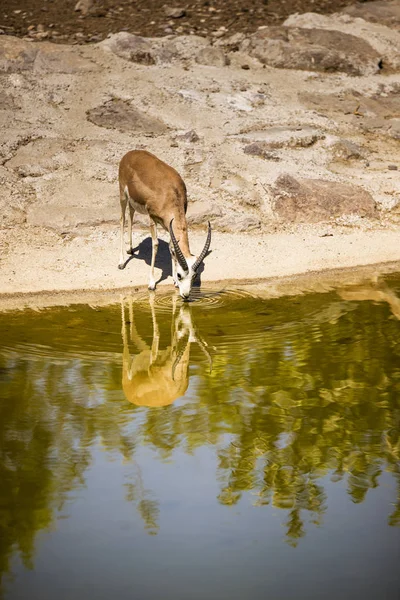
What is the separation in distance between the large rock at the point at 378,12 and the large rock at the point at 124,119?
223 inches

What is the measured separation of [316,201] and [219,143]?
197cm

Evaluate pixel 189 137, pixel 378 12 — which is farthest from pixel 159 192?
pixel 378 12

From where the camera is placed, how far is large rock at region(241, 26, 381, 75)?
15.7 meters

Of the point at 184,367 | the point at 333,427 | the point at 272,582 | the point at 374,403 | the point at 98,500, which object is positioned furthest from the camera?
the point at 184,367

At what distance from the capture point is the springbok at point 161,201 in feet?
31.4

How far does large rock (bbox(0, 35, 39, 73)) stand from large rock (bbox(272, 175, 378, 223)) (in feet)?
16.0

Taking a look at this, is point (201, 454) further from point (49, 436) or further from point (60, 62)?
point (60, 62)

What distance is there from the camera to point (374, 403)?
6703mm

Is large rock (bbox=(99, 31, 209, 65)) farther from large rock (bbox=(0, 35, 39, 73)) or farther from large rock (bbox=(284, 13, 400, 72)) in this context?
large rock (bbox=(284, 13, 400, 72))

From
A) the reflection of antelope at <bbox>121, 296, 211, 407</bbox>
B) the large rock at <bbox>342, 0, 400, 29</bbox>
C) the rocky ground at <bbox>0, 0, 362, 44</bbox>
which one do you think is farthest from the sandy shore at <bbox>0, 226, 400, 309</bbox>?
the large rock at <bbox>342, 0, 400, 29</bbox>

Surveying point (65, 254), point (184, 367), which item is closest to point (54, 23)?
point (65, 254)

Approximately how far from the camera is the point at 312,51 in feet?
→ 51.7

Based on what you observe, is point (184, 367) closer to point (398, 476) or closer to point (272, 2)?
point (398, 476)

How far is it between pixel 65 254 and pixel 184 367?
147 inches
